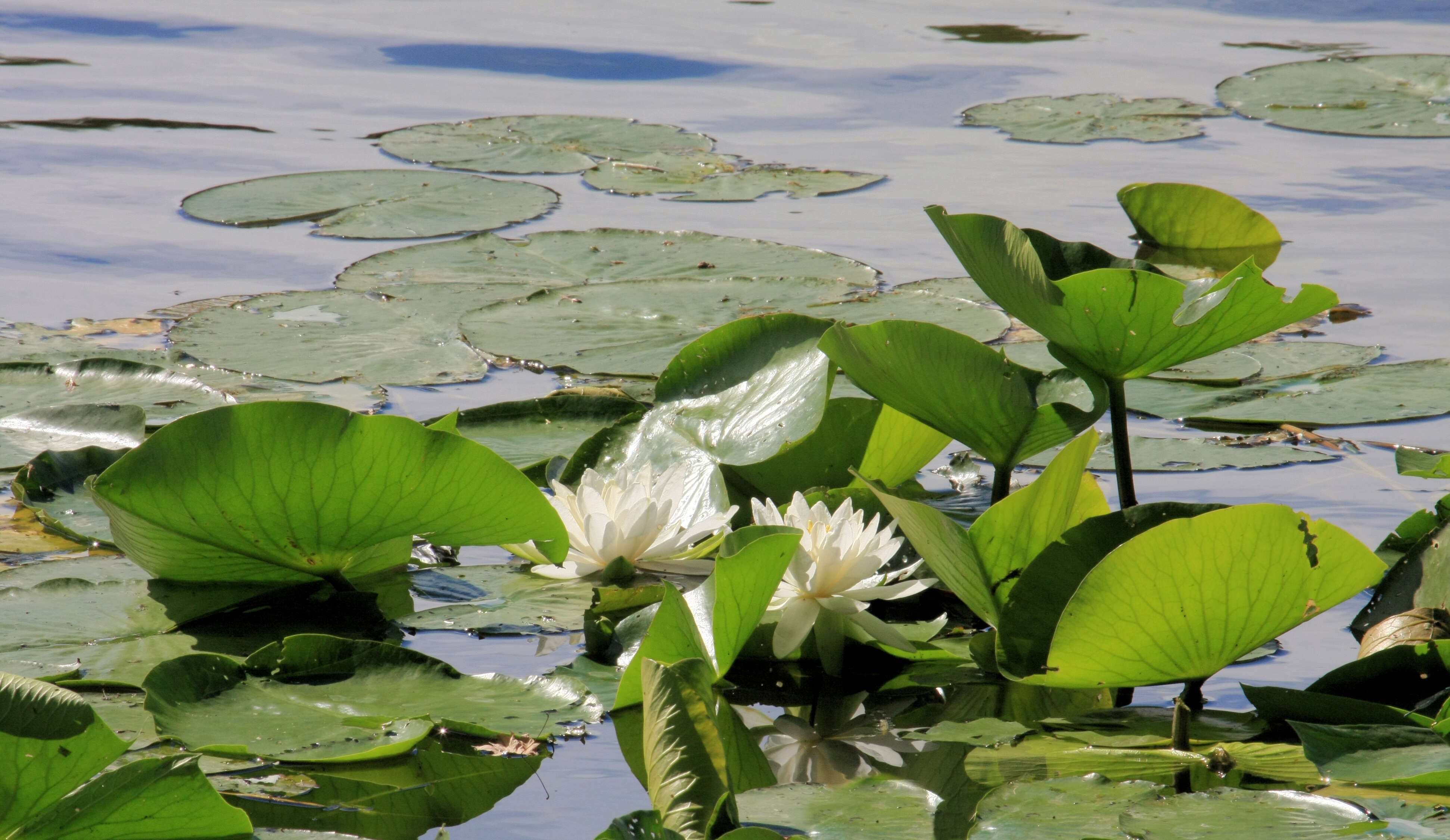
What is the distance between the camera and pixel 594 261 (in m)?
3.12

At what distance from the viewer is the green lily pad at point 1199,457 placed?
1906mm

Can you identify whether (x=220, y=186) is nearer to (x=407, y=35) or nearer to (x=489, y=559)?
(x=489, y=559)

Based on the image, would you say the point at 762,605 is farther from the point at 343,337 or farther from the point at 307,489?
the point at 343,337

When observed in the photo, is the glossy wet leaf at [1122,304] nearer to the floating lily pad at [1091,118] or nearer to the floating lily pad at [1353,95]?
the floating lily pad at [1091,118]

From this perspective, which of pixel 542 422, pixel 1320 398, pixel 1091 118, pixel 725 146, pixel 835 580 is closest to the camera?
pixel 835 580

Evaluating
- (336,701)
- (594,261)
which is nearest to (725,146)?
(594,261)

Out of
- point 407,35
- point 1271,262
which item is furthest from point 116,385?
point 407,35

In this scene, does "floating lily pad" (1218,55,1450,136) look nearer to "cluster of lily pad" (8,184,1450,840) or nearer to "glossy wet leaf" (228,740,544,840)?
"cluster of lily pad" (8,184,1450,840)

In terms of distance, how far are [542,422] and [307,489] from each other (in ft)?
2.42

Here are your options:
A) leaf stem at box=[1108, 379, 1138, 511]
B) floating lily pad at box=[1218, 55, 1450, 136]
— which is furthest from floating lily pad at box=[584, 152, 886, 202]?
leaf stem at box=[1108, 379, 1138, 511]

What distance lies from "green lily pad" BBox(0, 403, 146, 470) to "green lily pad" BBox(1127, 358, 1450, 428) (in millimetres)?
1551

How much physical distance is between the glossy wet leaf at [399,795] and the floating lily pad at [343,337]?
1241 mm

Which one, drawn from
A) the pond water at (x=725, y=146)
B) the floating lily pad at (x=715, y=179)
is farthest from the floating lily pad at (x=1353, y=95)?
the floating lily pad at (x=715, y=179)

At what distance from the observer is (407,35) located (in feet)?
22.2
